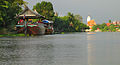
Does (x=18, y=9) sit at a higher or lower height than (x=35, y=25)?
higher

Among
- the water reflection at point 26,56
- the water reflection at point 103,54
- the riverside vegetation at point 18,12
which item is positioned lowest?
the water reflection at point 103,54

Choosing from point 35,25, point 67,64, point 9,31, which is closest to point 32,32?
point 35,25

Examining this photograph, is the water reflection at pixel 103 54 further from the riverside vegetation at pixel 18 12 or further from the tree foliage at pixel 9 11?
the tree foliage at pixel 9 11

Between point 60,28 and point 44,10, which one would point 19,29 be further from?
point 60,28

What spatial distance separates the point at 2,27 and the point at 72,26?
81.4 metres

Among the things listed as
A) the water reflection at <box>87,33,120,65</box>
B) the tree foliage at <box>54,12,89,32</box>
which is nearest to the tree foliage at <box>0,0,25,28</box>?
the water reflection at <box>87,33,120,65</box>

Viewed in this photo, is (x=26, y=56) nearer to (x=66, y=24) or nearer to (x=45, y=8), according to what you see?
(x=45, y=8)

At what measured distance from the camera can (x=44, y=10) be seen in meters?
93.1

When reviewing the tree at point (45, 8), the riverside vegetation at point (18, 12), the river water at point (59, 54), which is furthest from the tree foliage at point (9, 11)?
the tree at point (45, 8)

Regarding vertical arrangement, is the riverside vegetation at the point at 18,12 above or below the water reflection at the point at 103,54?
above

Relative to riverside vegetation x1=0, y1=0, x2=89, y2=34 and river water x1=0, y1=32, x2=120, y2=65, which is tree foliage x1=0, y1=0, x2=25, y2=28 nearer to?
riverside vegetation x1=0, y1=0, x2=89, y2=34

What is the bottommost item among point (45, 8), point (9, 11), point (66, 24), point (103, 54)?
point (103, 54)

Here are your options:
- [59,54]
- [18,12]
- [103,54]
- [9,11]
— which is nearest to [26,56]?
[59,54]

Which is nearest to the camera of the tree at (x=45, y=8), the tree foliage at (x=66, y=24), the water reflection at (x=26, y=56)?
the water reflection at (x=26, y=56)
